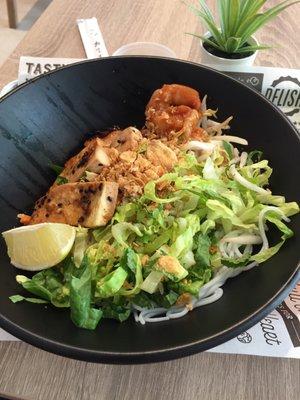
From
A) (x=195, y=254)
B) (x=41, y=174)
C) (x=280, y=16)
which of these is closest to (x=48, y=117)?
(x=41, y=174)

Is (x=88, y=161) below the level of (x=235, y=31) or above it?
below

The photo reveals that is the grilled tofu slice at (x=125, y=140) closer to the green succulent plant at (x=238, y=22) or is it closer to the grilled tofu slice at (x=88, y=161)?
the grilled tofu slice at (x=88, y=161)

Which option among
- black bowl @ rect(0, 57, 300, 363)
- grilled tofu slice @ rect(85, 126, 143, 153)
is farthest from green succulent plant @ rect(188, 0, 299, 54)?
grilled tofu slice @ rect(85, 126, 143, 153)

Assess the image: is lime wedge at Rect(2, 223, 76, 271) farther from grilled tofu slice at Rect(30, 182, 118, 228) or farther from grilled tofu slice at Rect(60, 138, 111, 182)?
grilled tofu slice at Rect(60, 138, 111, 182)

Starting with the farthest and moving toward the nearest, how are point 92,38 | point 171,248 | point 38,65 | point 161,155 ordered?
point 92,38 < point 38,65 < point 161,155 < point 171,248

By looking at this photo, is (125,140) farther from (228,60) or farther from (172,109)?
(228,60)

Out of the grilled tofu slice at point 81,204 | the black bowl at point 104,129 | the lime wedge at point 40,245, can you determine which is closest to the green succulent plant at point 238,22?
the black bowl at point 104,129

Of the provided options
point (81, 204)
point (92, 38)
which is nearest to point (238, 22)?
point (92, 38)
